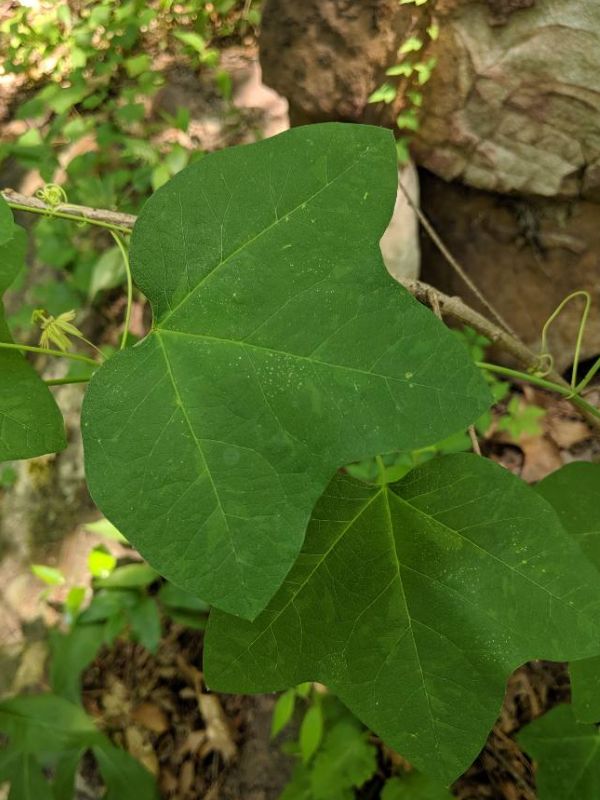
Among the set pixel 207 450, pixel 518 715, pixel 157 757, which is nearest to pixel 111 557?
pixel 157 757

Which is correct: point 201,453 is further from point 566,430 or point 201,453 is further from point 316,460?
point 566,430

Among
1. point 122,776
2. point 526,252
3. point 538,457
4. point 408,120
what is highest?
point 408,120

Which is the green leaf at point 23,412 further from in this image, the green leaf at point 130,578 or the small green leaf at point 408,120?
the small green leaf at point 408,120

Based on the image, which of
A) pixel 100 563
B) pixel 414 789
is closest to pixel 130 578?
pixel 100 563

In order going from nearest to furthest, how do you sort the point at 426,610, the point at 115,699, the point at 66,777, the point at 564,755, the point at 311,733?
the point at 426,610, the point at 564,755, the point at 311,733, the point at 66,777, the point at 115,699

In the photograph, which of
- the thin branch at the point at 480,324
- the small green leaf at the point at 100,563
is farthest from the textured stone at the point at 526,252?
the small green leaf at the point at 100,563

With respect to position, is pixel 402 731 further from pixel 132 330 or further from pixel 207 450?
pixel 132 330
